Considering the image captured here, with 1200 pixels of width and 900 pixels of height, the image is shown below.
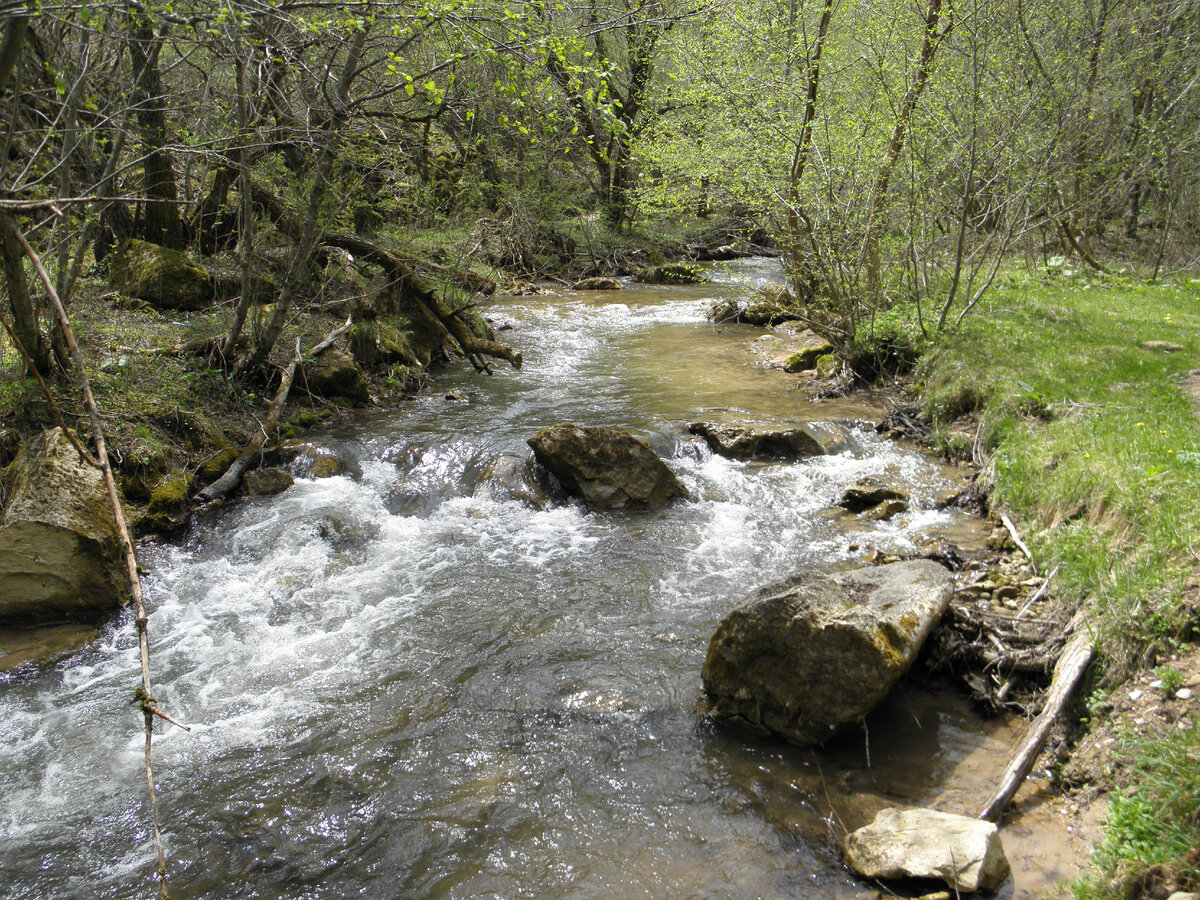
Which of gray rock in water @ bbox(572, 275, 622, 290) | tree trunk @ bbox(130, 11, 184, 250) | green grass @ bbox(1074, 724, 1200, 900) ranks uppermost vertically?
tree trunk @ bbox(130, 11, 184, 250)

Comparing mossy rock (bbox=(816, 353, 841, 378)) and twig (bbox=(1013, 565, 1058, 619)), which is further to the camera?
mossy rock (bbox=(816, 353, 841, 378))

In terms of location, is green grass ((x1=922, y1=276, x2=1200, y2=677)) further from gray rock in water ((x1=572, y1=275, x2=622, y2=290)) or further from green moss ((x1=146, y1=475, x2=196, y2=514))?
gray rock in water ((x1=572, y1=275, x2=622, y2=290))

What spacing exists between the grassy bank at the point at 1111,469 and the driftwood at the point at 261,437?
7.94m

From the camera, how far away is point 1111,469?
5918 mm

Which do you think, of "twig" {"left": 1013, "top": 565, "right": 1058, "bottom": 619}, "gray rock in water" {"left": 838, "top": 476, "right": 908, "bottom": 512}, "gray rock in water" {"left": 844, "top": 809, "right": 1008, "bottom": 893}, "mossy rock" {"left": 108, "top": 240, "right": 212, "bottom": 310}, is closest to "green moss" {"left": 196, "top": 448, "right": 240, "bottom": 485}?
"mossy rock" {"left": 108, "top": 240, "right": 212, "bottom": 310}

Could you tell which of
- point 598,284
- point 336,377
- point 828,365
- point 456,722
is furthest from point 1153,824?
point 598,284

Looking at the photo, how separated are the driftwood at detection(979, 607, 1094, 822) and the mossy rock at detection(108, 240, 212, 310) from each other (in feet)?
38.2

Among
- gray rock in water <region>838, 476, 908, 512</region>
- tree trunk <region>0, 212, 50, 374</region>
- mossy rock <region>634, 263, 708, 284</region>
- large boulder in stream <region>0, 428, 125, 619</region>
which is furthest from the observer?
mossy rock <region>634, 263, 708, 284</region>

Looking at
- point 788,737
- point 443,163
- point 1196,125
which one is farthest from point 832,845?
point 1196,125

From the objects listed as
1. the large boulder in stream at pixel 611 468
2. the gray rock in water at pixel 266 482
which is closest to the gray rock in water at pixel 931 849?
the large boulder in stream at pixel 611 468

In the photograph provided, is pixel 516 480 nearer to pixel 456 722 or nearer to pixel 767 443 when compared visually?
pixel 767 443

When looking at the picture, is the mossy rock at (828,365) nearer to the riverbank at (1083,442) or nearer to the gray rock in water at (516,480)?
the riverbank at (1083,442)

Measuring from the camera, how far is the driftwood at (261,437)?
7789mm

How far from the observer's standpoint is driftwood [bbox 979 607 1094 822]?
3.75 metres
